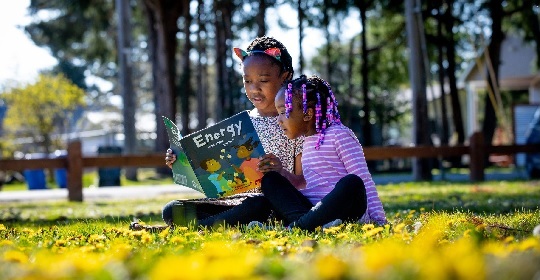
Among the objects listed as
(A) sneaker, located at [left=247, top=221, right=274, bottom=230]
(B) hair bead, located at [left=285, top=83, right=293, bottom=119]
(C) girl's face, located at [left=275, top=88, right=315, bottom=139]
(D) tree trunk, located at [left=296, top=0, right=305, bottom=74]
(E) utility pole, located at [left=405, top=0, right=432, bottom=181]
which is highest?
(D) tree trunk, located at [left=296, top=0, right=305, bottom=74]

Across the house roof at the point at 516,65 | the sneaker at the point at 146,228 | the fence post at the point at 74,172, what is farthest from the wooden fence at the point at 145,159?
the house roof at the point at 516,65

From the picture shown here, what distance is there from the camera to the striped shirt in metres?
5.45

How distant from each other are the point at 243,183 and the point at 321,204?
0.66 m

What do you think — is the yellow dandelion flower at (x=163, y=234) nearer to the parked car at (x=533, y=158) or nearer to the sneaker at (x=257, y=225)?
the sneaker at (x=257, y=225)

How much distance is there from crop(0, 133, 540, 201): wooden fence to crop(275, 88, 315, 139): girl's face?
913 centimetres

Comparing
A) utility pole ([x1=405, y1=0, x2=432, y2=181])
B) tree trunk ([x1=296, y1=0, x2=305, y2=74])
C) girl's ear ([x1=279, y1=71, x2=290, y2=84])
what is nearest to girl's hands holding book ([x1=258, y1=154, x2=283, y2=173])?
girl's ear ([x1=279, y1=71, x2=290, y2=84])

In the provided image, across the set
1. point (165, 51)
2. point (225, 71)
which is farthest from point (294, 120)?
point (225, 71)

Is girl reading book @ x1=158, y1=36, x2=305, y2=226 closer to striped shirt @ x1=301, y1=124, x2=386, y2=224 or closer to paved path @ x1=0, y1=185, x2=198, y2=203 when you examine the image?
striped shirt @ x1=301, y1=124, x2=386, y2=224

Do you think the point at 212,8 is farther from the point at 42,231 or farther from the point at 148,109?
the point at 148,109

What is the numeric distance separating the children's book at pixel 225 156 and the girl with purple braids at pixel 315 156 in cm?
12

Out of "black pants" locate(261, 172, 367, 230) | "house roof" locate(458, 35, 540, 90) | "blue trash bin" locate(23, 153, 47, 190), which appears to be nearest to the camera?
"black pants" locate(261, 172, 367, 230)

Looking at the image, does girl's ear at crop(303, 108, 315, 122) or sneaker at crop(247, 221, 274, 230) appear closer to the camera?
sneaker at crop(247, 221, 274, 230)

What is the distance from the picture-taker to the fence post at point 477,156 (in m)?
16.9

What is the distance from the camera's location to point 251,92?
6117 millimetres
